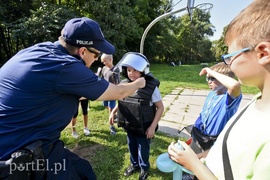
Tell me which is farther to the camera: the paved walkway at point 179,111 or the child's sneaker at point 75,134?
the paved walkway at point 179,111

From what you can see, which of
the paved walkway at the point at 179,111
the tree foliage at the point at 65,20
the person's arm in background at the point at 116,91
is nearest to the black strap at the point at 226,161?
the person's arm in background at the point at 116,91

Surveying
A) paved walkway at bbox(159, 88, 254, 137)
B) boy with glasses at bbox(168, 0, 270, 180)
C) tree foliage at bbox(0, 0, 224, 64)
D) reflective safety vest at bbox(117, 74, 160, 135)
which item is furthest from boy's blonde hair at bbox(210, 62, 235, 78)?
tree foliage at bbox(0, 0, 224, 64)

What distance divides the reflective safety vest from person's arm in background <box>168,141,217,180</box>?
138 centimetres

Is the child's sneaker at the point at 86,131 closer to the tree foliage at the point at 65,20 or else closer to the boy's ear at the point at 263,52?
the boy's ear at the point at 263,52

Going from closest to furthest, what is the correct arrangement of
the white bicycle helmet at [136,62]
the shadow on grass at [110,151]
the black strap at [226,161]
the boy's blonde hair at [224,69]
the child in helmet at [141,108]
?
the black strap at [226,161], the boy's blonde hair at [224,69], the white bicycle helmet at [136,62], the child in helmet at [141,108], the shadow on grass at [110,151]

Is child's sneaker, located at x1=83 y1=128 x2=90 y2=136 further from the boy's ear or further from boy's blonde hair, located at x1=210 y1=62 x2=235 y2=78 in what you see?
the boy's ear

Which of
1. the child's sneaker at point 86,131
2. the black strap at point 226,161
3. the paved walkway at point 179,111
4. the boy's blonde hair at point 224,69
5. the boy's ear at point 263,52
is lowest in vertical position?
the paved walkway at point 179,111

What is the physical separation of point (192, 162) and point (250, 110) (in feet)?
1.31

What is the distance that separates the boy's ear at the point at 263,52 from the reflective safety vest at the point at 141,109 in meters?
1.77

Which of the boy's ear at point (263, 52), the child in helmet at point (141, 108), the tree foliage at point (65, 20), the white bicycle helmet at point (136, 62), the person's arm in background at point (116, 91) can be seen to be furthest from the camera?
the tree foliage at point (65, 20)

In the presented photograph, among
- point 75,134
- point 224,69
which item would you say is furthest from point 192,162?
point 75,134

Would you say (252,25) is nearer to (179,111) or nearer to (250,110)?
(250,110)

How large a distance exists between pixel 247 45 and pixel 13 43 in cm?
2155

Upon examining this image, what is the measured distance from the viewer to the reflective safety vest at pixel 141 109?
2521 mm
